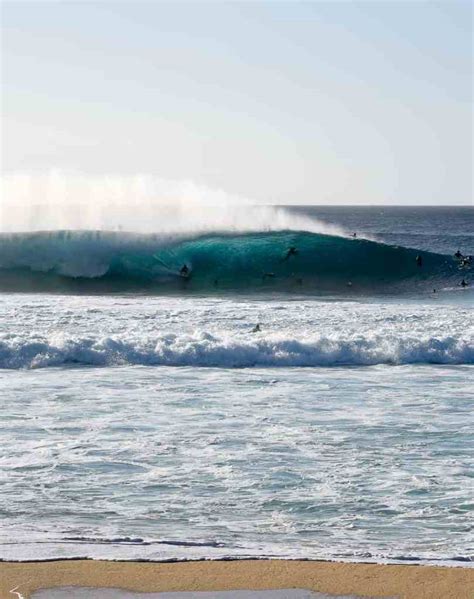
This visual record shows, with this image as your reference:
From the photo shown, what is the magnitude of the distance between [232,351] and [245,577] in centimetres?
845

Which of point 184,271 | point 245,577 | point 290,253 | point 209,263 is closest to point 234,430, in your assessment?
point 245,577

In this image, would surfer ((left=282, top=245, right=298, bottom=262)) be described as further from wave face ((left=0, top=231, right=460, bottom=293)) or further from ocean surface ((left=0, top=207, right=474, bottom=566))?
ocean surface ((left=0, top=207, right=474, bottom=566))

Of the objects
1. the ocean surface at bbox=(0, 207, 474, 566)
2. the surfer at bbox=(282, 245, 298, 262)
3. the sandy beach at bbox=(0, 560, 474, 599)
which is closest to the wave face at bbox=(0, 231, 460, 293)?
the surfer at bbox=(282, 245, 298, 262)

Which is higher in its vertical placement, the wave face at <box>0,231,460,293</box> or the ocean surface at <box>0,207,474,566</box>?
the wave face at <box>0,231,460,293</box>

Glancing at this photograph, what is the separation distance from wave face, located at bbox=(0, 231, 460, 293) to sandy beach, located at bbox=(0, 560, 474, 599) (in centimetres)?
1985

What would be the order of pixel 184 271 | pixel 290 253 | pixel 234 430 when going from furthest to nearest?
pixel 290 253, pixel 184 271, pixel 234 430

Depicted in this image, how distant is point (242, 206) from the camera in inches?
1401

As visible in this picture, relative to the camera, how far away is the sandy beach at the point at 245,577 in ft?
16.6

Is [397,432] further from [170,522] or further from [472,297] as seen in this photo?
[472,297]

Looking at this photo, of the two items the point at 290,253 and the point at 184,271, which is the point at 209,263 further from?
the point at 290,253

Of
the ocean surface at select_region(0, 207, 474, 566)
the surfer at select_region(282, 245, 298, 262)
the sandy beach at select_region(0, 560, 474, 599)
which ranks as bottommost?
the sandy beach at select_region(0, 560, 474, 599)

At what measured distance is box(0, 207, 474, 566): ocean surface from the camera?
6.06 meters

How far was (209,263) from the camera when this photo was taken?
28141mm

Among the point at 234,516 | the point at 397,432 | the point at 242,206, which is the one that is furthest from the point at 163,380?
the point at 242,206
